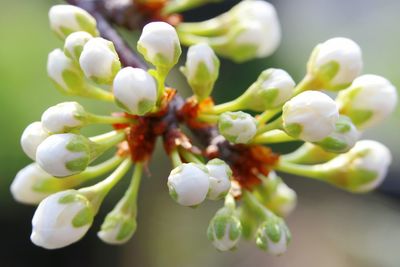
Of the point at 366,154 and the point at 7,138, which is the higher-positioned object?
the point at 366,154

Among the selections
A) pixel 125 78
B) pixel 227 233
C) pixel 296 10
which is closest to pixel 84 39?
pixel 125 78

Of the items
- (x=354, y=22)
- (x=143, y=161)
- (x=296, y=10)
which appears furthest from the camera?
(x=296, y=10)

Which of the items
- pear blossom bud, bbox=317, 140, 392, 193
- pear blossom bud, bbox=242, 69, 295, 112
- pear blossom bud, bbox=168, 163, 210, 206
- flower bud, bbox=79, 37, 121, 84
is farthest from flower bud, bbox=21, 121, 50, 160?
pear blossom bud, bbox=317, 140, 392, 193

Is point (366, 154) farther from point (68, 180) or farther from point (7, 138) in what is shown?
point (7, 138)

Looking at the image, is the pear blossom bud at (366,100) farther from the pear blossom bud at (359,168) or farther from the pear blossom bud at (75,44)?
the pear blossom bud at (75,44)

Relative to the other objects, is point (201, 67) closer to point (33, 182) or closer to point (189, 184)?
point (189, 184)

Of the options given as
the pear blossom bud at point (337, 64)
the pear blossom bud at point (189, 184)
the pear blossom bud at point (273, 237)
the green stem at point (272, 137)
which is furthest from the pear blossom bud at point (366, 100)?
the pear blossom bud at point (189, 184)

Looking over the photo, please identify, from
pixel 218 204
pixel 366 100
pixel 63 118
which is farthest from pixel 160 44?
pixel 218 204
